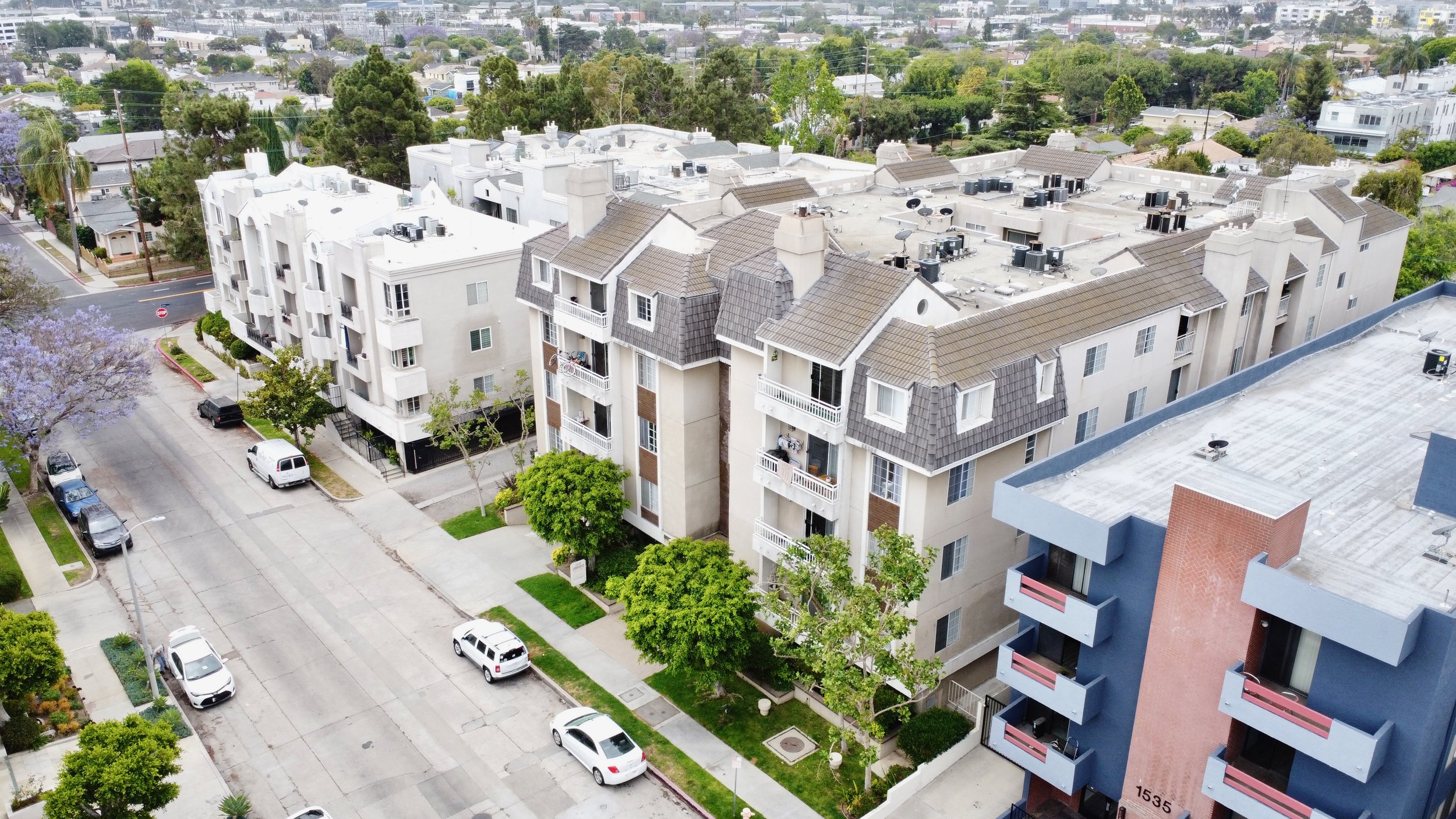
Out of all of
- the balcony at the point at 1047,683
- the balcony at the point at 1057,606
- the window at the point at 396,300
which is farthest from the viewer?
the window at the point at 396,300

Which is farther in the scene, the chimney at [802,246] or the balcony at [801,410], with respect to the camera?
the chimney at [802,246]

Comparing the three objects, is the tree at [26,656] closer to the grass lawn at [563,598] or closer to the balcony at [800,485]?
the grass lawn at [563,598]

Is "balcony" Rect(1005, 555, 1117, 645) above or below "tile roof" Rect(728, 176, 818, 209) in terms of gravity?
below

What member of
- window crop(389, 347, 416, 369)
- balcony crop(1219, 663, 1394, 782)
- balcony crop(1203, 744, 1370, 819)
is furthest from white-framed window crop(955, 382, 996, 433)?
window crop(389, 347, 416, 369)

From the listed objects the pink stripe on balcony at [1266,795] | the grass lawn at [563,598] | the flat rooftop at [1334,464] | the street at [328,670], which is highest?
the flat rooftop at [1334,464]

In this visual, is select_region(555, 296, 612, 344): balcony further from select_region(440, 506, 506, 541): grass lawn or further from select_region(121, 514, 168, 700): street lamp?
select_region(121, 514, 168, 700): street lamp

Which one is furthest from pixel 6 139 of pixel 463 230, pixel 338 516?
pixel 338 516

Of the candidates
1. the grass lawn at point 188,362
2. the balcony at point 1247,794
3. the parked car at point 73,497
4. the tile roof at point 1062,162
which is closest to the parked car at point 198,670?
the parked car at point 73,497

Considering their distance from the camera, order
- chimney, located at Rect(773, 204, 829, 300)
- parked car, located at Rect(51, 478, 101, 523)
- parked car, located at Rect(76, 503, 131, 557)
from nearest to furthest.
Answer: chimney, located at Rect(773, 204, 829, 300)
parked car, located at Rect(76, 503, 131, 557)
parked car, located at Rect(51, 478, 101, 523)
